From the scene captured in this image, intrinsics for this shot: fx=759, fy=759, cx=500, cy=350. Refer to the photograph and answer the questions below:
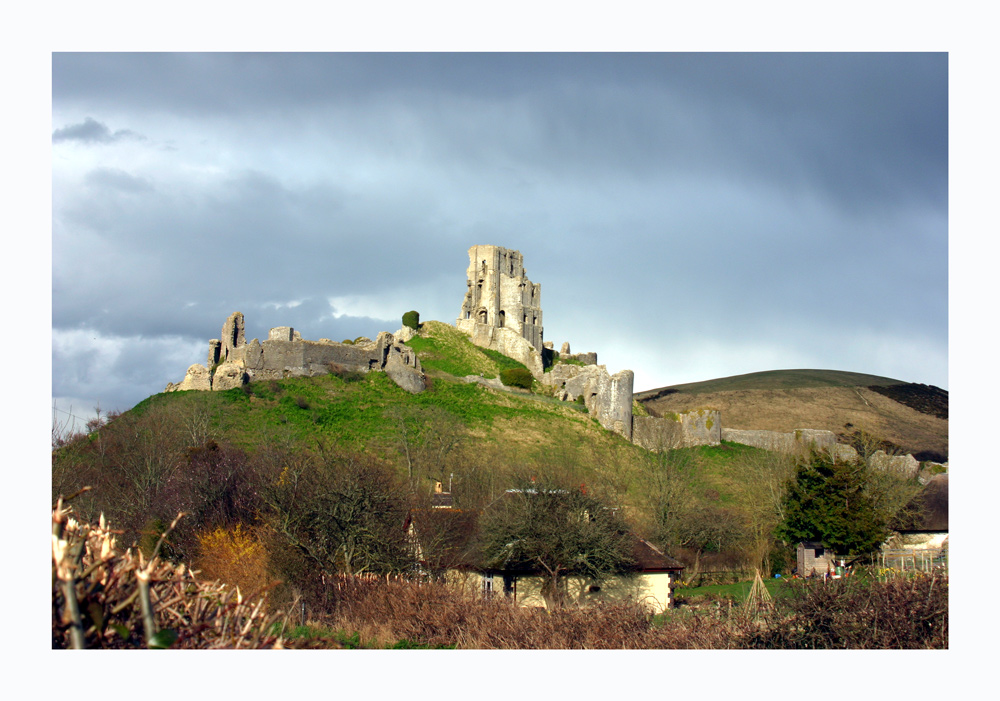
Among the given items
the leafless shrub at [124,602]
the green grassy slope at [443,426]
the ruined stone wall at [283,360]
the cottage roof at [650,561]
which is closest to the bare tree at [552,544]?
the cottage roof at [650,561]

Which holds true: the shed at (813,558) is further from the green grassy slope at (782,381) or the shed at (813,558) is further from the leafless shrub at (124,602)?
the green grassy slope at (782,381)

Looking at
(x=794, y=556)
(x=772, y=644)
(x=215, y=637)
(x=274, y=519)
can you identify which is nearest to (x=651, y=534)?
(x=794, y=556)

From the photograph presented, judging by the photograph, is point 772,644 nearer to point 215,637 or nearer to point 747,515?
point 215,637

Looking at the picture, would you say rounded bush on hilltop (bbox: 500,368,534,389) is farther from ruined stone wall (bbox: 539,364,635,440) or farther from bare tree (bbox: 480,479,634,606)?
bare tree (bbox: 480,479,634,606)

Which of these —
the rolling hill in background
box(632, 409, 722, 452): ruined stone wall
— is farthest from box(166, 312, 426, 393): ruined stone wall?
the rolling hill in background

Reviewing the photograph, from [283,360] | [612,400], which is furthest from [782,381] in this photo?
[283,360]

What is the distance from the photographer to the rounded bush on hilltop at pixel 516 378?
57.7m

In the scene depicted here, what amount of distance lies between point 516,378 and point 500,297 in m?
15.7

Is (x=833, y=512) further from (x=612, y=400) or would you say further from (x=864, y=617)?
(x=612, y=400)

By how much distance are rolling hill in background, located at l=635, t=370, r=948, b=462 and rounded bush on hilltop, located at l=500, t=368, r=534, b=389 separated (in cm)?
1116

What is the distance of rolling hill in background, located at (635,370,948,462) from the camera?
62.2 m

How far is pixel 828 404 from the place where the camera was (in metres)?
72.4

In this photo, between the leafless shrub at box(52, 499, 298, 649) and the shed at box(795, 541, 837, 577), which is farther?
the shed at box(795, 541, 837, 577)

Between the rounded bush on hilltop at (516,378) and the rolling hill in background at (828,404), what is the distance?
11161 mm
